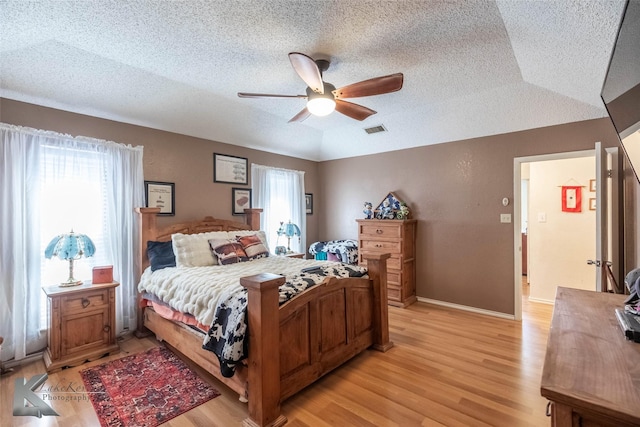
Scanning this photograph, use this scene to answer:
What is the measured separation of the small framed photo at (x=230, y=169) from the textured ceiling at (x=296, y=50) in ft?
1.48

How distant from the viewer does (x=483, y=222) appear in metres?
3.78

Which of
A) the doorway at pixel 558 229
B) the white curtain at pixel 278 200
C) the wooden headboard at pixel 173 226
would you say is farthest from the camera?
the white curtain at pixel 278 200

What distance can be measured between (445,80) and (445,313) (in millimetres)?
2811

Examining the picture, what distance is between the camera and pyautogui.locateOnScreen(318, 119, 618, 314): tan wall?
3438mm

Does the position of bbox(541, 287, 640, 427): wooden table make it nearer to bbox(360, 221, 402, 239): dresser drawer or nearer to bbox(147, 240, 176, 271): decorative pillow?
bbox(360, 221, 402, 239): dresser drawer

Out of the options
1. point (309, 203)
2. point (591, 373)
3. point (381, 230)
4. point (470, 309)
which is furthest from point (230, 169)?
point (591, 373)

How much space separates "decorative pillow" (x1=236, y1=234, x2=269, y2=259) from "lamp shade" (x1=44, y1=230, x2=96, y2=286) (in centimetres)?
140

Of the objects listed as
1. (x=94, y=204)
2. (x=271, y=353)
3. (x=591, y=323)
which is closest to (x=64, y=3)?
(x=94, y=204)

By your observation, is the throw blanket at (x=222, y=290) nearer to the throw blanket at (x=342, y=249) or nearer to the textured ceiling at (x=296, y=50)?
the throw blanket at (x=342, y=249)

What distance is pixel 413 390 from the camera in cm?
213

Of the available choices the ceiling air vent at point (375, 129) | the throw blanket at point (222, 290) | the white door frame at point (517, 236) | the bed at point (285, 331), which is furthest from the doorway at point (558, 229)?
the throw blanket at point (222, 290)

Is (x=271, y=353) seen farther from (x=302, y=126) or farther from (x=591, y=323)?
(x=302, y=126)

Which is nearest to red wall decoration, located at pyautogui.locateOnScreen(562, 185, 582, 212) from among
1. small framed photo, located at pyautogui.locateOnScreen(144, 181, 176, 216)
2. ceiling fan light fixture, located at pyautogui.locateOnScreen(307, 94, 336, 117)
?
ceiling fan light fixture, located at pyautogui.locateOnScreen(307, 94, 336, 117)

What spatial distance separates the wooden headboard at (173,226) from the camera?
3135mm
